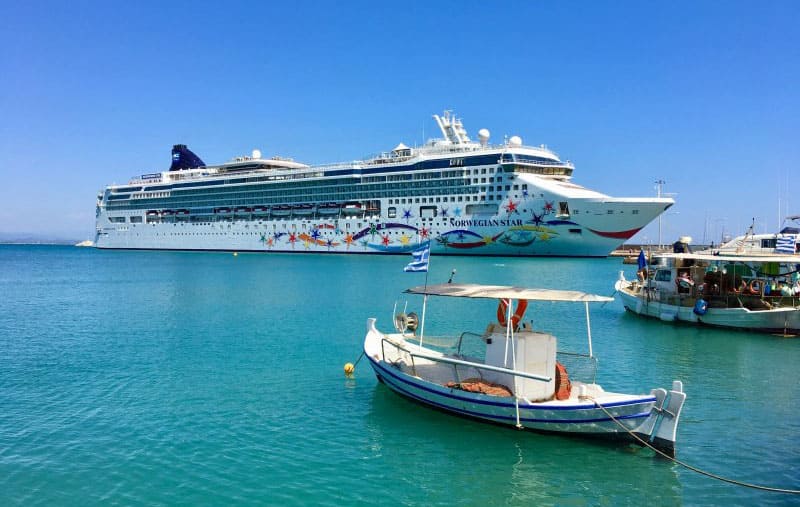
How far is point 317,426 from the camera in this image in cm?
1282

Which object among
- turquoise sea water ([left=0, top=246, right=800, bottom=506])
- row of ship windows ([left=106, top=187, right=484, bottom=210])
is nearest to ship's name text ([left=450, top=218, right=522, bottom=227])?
row of ship windows ([left=106, top=187, right=484, bottom=210])

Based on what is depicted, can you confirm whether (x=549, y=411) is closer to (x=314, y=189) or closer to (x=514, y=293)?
(x=514, y=293)

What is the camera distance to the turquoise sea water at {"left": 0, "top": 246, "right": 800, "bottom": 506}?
986 cm

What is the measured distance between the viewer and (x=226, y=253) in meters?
98.4

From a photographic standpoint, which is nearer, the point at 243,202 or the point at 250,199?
the point at 250,199

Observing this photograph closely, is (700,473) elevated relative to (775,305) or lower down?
lower down

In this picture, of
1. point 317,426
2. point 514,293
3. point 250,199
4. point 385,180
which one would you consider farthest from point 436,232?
point 317,426

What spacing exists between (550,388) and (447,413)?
8.20ft

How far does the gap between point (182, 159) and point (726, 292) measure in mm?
106130

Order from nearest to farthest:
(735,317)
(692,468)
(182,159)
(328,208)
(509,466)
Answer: (692,468), (509,466), (735,317), (328,208), (182,159)

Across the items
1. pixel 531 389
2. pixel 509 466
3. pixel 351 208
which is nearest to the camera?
pixel 509 466

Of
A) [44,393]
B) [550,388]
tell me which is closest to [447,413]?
[550,388]

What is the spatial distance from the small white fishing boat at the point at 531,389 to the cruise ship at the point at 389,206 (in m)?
53.3

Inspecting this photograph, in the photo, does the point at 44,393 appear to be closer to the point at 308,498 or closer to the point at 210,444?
the point at 210,444
